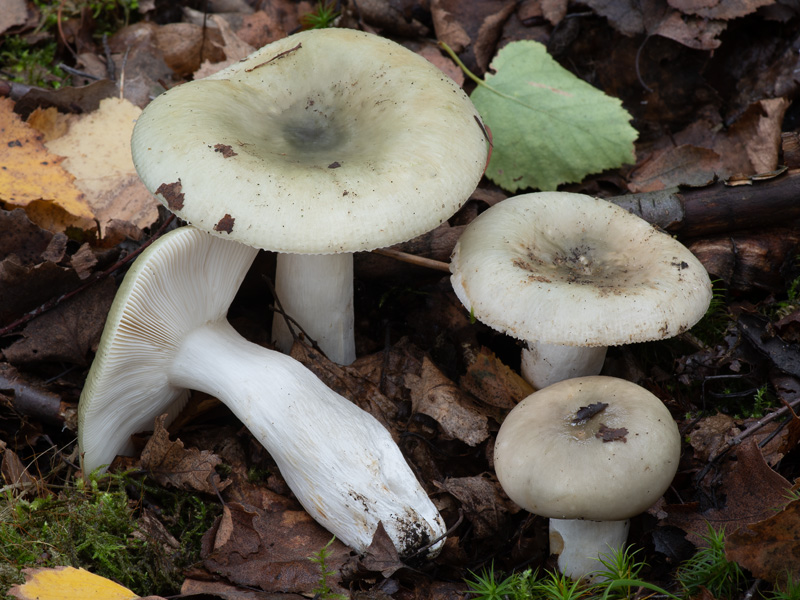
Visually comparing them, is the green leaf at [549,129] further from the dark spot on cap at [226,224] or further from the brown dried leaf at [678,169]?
the dark spot on cap at [226,224]

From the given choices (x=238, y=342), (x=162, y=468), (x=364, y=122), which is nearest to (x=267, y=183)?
(x=364, y=122)

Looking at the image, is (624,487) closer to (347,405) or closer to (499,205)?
(347,405)

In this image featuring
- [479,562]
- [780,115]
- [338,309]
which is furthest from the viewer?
[780,115]

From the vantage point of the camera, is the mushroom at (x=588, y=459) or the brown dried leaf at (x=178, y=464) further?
the brown dried leaf at (x=178, y=464)

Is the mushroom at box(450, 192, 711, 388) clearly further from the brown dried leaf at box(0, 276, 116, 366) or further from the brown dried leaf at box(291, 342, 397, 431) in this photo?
the brown dried leaf at box(0, 276, 116, 366)

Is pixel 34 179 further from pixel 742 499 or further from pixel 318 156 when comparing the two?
pixel 742 499

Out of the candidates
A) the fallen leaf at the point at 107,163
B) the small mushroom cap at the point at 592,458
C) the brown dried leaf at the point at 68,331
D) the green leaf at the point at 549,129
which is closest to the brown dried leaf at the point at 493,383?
the small mushroom cap at the point at 592,458
